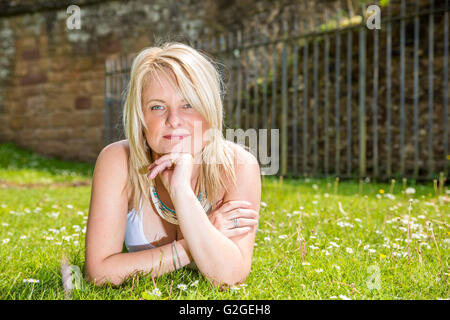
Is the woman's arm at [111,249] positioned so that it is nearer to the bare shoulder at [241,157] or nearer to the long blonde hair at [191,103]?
the long blonde hair at [191,103]

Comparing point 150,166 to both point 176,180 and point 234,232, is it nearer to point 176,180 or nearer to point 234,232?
point 176,180

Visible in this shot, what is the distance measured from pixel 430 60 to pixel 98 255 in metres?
5.42

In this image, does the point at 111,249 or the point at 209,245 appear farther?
the point at 111,249

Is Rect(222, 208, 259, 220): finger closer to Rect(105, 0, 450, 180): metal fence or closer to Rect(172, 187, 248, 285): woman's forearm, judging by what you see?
Rect(172, 187, 248, 285): woman's forearm

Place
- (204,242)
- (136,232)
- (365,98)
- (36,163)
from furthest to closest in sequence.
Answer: (36,163) < (365,98) < (136,232) < (204,242)

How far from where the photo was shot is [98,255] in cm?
169

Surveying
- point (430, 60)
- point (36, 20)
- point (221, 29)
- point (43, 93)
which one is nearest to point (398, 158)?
point (430, 60)

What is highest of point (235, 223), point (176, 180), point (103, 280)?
point (176, 180)

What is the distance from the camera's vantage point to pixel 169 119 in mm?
1653

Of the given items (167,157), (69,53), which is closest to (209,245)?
(167,157)

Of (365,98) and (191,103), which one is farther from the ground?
(365,98)

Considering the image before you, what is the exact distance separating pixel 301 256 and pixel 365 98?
5122 millimetres

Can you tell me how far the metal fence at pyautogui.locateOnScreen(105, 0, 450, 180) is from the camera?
19.8 feet
